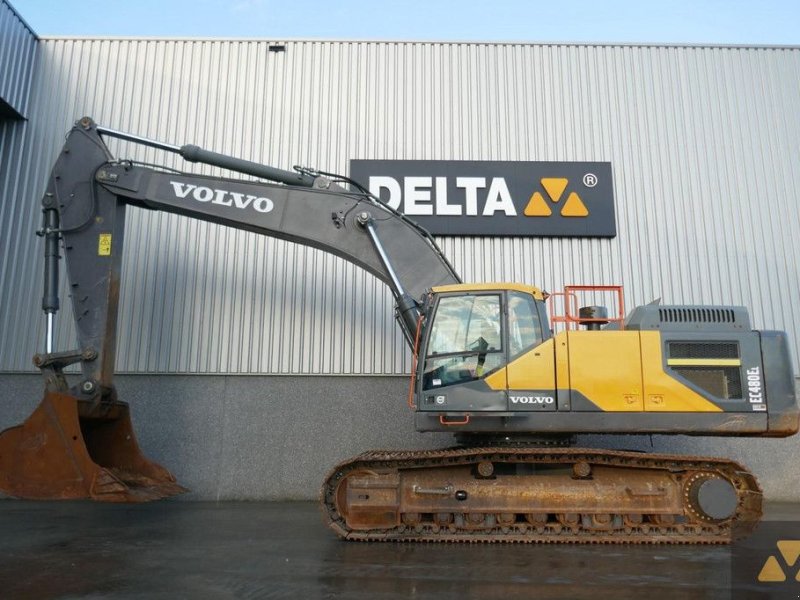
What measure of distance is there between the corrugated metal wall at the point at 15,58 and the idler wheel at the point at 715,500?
531 inches

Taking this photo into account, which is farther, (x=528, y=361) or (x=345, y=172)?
(x=345, y=172)

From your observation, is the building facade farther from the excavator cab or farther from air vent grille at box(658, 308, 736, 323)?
air vent grille at box(658, 308, 736, 323)

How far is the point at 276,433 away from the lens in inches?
432

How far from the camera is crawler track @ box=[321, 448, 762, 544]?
673 centimetres

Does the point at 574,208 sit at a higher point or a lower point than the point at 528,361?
higher

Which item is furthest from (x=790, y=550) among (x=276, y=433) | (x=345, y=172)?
(x=345, y=172)

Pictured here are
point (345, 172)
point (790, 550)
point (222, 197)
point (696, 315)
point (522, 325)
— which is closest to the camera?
point (790, 550)

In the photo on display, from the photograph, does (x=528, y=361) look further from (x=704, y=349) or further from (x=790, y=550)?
(x=790, y=550)

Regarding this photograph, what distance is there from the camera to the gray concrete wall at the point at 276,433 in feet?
35.4

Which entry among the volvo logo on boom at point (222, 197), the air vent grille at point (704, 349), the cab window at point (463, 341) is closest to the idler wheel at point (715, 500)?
the air vent grille at point (704, 349)

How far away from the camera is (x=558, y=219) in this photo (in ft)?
39.3

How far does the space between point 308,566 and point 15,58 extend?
11.9 metres

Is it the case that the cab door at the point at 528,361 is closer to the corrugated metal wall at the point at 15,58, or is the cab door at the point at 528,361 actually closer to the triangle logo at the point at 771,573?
the triangle logo at the point at 771,573

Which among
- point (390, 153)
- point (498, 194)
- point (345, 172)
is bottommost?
point (498, 194)
